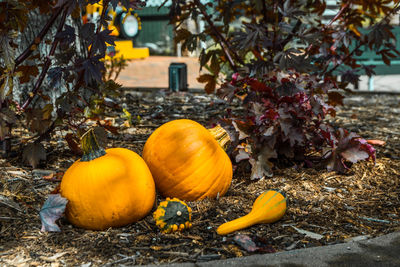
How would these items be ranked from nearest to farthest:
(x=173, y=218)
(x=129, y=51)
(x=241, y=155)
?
1. (x=173, y=218)
2. (x=241, y=155)
3. (x=129, y=51)

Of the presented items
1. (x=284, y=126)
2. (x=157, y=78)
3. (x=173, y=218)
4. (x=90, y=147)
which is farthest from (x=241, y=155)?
(x=157, y=78)

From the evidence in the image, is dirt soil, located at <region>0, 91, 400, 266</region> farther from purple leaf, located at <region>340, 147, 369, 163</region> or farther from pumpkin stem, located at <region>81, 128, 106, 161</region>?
pumpkin stem, located at <region>81, 128, 106, 161</region>

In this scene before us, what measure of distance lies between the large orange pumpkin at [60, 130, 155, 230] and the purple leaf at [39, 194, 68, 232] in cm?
4

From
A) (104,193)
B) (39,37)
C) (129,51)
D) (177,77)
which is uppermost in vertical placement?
(39,37)

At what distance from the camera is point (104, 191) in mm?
1924

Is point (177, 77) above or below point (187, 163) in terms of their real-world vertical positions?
above

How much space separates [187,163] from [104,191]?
0.45 m

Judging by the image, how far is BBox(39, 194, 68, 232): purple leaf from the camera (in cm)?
192

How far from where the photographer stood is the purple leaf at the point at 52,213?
6.28 feet

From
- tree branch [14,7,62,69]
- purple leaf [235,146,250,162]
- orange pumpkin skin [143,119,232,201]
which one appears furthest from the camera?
purple leaf [235,146,250,162]

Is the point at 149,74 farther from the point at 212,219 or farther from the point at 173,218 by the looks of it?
the point at 173,218

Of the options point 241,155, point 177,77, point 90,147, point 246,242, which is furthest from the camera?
point 177,77

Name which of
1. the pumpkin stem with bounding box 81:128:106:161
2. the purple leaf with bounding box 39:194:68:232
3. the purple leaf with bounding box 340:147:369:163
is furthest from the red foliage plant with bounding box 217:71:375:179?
the purple leaf with bounding box 39:194:68:232

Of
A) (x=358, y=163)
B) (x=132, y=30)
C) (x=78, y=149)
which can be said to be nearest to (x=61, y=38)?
(x=78, y=149)
